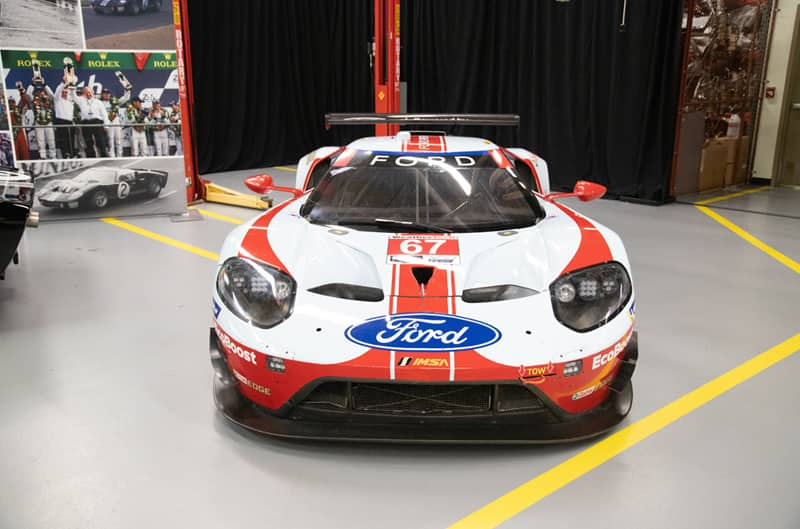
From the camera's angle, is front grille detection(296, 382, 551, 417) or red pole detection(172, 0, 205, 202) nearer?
front grille detection(296, 382, 551, 417)

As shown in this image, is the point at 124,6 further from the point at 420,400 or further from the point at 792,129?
the point at 792,129

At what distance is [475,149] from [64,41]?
15.0ft

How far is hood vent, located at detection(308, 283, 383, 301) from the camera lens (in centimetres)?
234

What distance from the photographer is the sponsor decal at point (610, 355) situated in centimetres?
229

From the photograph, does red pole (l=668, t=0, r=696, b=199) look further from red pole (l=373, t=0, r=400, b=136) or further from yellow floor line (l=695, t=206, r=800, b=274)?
red pole (l=373, t=0, r=400, b=136)

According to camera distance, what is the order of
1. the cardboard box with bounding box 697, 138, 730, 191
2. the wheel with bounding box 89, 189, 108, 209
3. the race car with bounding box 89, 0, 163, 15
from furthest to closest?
the cardboard box with bounding box 697, 138, 730, 191, the wheel with bounding box 89, 189, 108, 209, the race car with bounding box 89, 0, 163, 15

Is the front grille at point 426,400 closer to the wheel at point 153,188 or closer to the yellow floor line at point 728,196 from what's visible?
the wheel at point 153,188

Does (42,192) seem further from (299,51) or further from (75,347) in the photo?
(299,51)

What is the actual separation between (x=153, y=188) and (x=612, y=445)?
5.46 m

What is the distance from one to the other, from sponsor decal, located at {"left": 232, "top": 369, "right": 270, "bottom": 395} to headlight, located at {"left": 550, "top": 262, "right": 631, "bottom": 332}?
41.0 inches

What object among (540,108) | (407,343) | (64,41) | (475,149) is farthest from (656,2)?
(407,343)

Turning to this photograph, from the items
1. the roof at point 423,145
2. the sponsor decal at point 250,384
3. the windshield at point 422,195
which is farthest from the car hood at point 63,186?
the sponsor decal at point 250,384

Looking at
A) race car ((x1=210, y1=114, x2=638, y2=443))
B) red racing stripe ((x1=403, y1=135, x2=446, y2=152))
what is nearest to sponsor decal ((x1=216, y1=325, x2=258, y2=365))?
race car ((x1=210, y1=114, x2=638, y2=443))

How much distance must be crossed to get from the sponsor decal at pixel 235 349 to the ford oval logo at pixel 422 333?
1.19 ft
